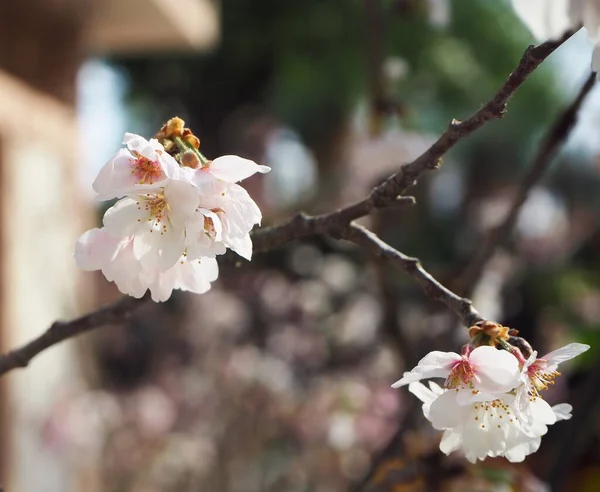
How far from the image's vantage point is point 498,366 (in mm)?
356

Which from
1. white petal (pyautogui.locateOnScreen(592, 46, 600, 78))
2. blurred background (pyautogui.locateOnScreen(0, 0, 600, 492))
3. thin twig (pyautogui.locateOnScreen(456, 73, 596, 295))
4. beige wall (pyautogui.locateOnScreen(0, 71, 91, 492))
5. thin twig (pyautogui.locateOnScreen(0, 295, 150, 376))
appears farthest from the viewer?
beige wall (pyautogui.locateOnScreen(0, 71, 91, 492))

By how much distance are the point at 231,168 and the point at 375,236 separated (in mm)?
98

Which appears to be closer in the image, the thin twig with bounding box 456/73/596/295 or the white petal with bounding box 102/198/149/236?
the white petal with bounding box 102/198/149/236

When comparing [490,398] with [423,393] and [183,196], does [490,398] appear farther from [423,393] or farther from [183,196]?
[183,196]

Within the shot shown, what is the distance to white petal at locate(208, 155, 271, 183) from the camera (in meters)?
0.38

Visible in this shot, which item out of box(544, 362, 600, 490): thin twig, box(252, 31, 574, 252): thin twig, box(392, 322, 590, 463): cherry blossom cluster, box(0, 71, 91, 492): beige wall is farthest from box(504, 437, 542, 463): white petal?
box(0, 71, 91, 492): beige wall

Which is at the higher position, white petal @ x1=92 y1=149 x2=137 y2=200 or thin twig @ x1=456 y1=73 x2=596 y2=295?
white petal @ x1=92 y1=149 x2=137 y2=200

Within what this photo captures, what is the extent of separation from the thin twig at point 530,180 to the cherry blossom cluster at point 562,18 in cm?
25

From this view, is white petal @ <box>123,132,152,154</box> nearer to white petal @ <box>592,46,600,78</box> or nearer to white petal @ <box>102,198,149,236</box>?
white petal @ <box>102,198,149,236</box>

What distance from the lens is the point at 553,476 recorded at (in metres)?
0.79

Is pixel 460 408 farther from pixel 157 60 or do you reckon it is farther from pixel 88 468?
pixel 157 60

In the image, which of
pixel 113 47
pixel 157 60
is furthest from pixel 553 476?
pixel 157 60

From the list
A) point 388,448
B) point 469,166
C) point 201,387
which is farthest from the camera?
point 469,166

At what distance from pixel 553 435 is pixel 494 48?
13.0 feet
